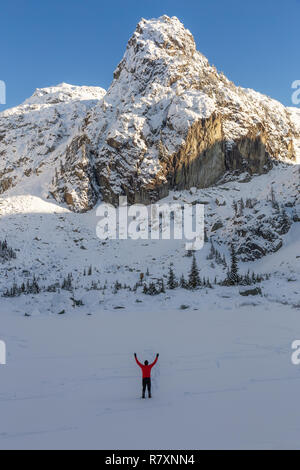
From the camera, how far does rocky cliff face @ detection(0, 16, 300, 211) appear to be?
56.8m

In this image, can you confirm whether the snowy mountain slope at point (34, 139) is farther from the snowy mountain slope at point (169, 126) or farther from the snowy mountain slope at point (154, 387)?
the snowy mountain slope at point (154, 387)

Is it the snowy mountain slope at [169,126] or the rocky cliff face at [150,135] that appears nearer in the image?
the rocky cliff face at [150,135]

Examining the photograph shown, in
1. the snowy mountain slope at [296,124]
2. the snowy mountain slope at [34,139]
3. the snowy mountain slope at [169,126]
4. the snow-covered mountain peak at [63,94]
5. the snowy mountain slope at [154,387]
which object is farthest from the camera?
the snow-covered mountain peak at [63,94]

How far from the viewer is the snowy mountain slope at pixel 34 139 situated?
60312mm

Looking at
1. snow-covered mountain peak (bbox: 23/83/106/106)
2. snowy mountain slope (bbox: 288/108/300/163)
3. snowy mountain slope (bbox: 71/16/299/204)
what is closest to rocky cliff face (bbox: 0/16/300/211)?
snowy mountain slope (bbox: 71/16/299/204)

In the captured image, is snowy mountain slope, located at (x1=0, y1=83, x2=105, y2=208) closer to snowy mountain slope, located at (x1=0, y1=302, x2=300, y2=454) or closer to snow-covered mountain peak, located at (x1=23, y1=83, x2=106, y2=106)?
snow-covered mountain peak, located at (x1=23, y1=83, x2=106, y2=106)

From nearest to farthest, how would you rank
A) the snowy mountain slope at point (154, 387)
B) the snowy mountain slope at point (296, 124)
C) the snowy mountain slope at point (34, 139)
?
1. the snowy mountain slope at point (154, 387)
2. the snowy mountain slope at point (34, 139)
3. the snowy mountain slope at point (296, 124)

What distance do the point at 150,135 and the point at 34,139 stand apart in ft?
101

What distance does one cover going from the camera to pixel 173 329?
13.0 metres

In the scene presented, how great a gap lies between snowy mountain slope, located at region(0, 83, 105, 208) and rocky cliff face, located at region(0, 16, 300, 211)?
301 mm

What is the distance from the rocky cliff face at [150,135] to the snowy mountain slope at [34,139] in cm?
30

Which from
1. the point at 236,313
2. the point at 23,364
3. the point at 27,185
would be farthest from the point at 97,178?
the point at 23,364

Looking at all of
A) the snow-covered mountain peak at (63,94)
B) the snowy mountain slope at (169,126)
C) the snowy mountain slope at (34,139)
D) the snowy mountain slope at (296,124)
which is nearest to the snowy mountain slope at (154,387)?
the snowy mountain slope at (169,126)
